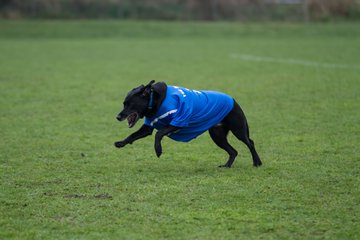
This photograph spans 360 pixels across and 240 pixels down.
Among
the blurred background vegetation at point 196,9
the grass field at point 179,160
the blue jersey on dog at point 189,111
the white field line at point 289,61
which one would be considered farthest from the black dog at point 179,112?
the blurred background vegetation at point 196,9

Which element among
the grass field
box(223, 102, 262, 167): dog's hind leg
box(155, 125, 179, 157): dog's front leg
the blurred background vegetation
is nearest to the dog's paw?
the grass field

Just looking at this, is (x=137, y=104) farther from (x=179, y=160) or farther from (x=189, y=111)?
(x=179, y=160)

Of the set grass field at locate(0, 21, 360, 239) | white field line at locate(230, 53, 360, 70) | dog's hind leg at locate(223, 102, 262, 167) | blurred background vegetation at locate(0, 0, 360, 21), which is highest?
dog's hind leg at locate(223, 102, 262, 167)

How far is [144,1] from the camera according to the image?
44031 millimetres

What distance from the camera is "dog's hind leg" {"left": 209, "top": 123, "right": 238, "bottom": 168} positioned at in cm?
913

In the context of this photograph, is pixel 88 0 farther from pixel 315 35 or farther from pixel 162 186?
pixel 162 186

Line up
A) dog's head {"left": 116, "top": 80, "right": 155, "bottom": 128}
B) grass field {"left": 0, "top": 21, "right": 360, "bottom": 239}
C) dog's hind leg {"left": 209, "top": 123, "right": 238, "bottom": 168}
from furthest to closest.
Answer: dog's hind leg {"left": 209, "top": 123, "right": 238, "bottom": 168}, dog's head {"left": 116, "top": 80, "right": 155, "bottom": 128}, grass field {"left": 0, "top": 21, "right": 360, "bottom": 239}

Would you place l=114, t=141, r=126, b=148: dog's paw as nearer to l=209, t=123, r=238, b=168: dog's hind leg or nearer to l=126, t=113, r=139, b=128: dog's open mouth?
l=126, t=113, r=139, b=128: dog's open mouth

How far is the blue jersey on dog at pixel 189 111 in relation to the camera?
335 inches

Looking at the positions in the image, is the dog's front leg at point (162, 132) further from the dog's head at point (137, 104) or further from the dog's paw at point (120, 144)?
the dog's paw at point (120, 144)

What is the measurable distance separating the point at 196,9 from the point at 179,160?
35389 millimetres

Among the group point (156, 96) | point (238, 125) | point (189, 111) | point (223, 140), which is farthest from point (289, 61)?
point (156, 96)

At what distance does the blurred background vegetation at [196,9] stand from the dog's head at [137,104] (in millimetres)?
35741

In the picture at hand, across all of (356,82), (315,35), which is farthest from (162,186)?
(315,35)
